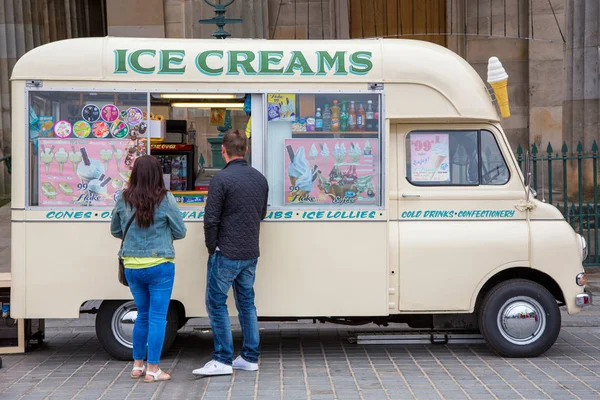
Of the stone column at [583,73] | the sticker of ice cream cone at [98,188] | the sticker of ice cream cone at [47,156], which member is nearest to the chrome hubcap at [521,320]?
the sticker of ice cream cone at [98,188]

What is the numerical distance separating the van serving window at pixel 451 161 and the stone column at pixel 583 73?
25.5 ft

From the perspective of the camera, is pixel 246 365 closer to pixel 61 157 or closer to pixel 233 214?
pixel 233 214

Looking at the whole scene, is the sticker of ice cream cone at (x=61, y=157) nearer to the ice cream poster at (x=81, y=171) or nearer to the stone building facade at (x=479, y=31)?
the ice cream poster at (x=81, y=171)

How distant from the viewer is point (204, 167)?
350 inches

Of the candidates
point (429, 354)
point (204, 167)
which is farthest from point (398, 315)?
point (204, 167)

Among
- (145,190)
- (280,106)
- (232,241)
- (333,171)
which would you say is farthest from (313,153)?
(145,190)

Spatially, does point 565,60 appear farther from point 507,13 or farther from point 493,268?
point 493,268

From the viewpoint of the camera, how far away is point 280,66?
798cm

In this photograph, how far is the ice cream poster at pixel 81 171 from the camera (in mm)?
7871

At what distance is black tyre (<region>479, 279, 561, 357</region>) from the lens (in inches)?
317

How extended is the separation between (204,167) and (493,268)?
2838mm

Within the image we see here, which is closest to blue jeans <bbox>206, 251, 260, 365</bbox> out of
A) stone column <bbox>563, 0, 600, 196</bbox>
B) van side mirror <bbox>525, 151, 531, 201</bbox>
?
van side mirror <bbox>525, 151, 531, 201</bbox>

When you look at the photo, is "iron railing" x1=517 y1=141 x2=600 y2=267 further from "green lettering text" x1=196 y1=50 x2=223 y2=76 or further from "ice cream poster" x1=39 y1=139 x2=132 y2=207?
"ice cream poster" x1=39 y1=139 x2=132 y2=207

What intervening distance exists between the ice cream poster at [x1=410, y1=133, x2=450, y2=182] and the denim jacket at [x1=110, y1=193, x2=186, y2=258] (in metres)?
2.17
